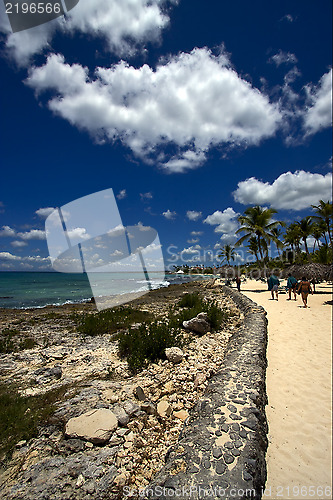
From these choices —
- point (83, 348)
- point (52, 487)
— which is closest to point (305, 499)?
point (52, 487)

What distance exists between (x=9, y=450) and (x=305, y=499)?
3880 millimetres

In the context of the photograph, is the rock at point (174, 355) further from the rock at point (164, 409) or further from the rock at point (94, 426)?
the rock at point (94, 426)

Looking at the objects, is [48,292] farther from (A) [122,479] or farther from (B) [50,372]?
(A) [122,479]

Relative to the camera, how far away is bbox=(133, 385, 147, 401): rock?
4.01 m

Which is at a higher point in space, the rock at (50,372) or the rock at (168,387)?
the rock at (168,387)

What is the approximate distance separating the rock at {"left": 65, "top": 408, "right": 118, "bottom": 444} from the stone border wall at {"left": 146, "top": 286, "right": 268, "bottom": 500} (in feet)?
3.37

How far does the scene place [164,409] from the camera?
3787mm

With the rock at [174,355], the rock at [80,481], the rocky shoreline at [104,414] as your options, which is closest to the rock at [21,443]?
the rocky shoreline at [104,414]

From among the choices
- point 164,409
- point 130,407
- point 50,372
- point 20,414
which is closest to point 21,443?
point 20,414

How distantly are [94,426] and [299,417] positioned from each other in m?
3.53

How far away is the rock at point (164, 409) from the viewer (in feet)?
12.1

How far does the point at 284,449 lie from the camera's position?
10.6 ft

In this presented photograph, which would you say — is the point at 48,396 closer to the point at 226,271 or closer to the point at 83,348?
the point at 83,348

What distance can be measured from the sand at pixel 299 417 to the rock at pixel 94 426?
2.18m
